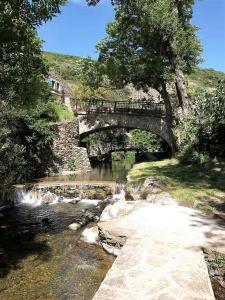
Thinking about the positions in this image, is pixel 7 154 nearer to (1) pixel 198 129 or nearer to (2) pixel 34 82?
(2) pixel 34 82

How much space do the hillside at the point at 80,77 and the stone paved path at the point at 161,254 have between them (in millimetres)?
14354

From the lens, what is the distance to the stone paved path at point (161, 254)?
5.83 metres

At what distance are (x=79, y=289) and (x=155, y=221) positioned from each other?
3.01 metres

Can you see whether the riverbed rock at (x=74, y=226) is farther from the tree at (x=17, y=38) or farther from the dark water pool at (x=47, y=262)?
the tree at (x=17, y=38)

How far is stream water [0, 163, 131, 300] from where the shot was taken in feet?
25.9

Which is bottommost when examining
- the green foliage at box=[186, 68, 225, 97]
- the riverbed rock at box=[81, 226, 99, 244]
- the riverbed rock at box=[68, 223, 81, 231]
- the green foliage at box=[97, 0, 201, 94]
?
the riverbed rock at box=[68, 223, 81, 231]

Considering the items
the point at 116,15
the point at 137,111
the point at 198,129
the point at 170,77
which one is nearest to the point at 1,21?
the point at 198,129

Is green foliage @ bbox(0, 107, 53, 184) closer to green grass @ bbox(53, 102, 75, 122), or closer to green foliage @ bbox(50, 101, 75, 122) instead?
green foliage @ bbox(50, 101, 75, 122)

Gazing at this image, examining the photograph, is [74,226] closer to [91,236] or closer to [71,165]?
[91,236]

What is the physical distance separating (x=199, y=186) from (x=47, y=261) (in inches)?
278

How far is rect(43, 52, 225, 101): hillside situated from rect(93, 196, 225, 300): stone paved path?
14.4 metres

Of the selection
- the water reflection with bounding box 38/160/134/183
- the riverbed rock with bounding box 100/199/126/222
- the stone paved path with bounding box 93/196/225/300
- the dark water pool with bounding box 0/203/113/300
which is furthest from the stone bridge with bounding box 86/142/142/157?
the stone paved path with bounding box 93/196/225/300

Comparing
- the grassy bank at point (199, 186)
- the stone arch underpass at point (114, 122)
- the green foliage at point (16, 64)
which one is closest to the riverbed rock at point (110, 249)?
the grassy bank at point (199, 186)

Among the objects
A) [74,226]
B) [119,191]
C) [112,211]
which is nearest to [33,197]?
[119,191]
